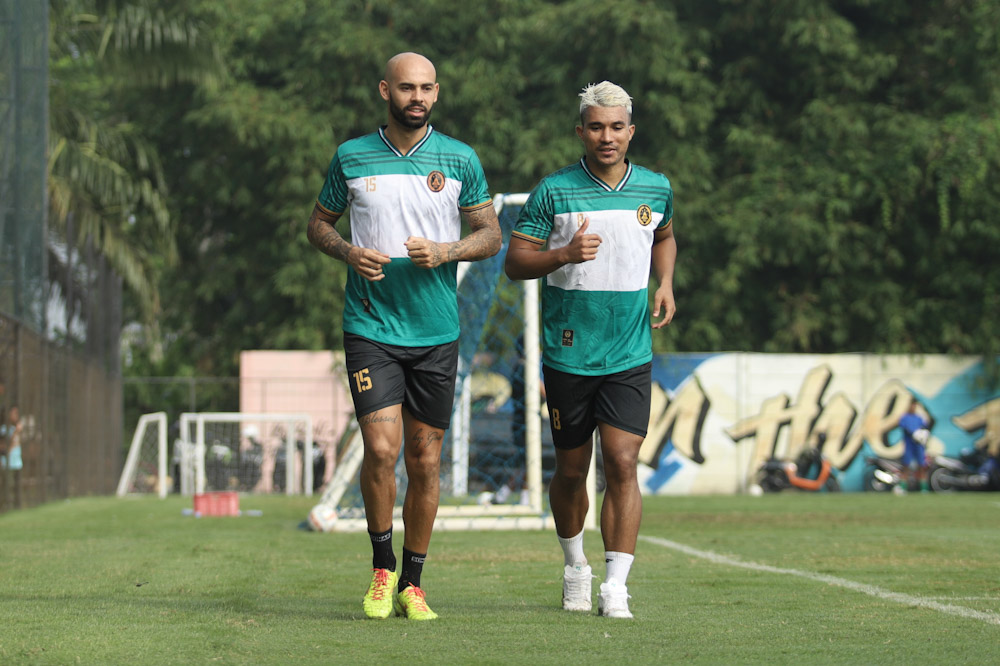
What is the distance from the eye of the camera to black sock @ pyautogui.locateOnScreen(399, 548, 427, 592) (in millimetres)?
5202

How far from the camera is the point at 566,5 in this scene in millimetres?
25828

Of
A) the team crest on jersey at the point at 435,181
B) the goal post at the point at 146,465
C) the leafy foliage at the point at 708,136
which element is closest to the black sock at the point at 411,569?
the team crest on jersey at the point at 435,181

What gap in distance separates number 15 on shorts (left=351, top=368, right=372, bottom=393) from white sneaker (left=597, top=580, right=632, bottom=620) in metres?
1.21

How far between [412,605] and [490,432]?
9.98 m

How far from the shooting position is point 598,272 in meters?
5.40

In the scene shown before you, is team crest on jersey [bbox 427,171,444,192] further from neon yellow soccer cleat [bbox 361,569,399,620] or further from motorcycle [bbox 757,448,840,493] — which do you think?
motorcycle [bbox 757,448,840,493]

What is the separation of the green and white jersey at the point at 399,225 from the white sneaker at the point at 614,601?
117 centimetres

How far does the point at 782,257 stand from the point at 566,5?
650cm

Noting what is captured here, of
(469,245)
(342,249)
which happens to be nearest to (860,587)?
(469,245)

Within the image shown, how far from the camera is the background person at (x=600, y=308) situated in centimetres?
535

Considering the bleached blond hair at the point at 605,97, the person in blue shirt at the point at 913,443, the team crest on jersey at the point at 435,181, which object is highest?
the bleached blond hair at the point at 605,97

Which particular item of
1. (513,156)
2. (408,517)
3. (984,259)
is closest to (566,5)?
(513,156)

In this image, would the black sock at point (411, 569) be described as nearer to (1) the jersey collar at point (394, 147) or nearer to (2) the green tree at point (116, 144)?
(1) the jersey collar at point (394, 147)

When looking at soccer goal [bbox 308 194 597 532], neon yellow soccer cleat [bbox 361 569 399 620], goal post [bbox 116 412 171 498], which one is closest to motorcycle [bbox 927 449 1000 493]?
soccer goal [bbox 308 194 597 532]
